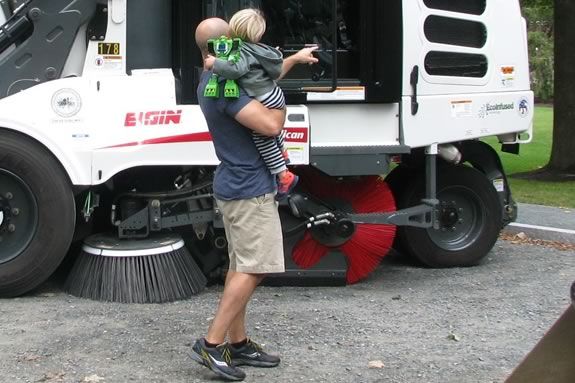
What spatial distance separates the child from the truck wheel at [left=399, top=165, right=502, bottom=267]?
107 inches

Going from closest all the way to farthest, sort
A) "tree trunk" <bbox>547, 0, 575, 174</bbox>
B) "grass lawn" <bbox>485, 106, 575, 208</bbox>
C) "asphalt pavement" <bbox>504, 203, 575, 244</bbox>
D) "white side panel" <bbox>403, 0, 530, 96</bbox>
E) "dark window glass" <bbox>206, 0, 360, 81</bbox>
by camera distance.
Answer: "dark window glass" <bbox>206, 0, 360, 81</bbox>, "white side panel" <bbox>403, 0, 530, 96</bbox>, "asphalt pavement" <bbox>504, 203, 575, 244</bbox>, "grass lawn" <bbox>485, 106, 575, 208</bbox>, "tree trunk" <bbox>547, 0, 575, 174</bbox>

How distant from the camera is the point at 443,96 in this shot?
6.62 m

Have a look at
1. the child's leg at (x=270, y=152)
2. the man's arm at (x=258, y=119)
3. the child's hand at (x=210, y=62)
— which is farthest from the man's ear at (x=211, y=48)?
the child's leg at (x=270, y=152)

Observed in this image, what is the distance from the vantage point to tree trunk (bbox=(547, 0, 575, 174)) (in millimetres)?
12875

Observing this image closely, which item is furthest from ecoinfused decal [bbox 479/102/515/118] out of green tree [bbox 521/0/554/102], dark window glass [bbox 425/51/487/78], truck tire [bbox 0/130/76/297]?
green tree [bbox 521/0/554/102]

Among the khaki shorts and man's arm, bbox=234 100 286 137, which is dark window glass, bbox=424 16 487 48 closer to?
man's arm, bbox=234 100 286 137

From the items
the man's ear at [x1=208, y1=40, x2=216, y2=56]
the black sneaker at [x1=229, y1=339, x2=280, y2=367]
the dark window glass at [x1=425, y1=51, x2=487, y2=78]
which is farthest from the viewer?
the dark window glass at [x1=425, y1=51, x2=487, y2=78]

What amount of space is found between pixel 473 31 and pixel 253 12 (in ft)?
9.34

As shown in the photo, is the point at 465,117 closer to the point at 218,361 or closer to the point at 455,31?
the point at 455,31

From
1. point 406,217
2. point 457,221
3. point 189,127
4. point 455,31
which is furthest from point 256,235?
point 457,221

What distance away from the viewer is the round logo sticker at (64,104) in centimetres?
582

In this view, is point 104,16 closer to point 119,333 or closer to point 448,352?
point 119,333

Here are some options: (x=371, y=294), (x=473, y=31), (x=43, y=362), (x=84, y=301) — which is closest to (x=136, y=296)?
(x=84, y=301)

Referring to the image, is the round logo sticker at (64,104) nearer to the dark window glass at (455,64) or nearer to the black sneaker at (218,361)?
the black sneaker at (218,361)
